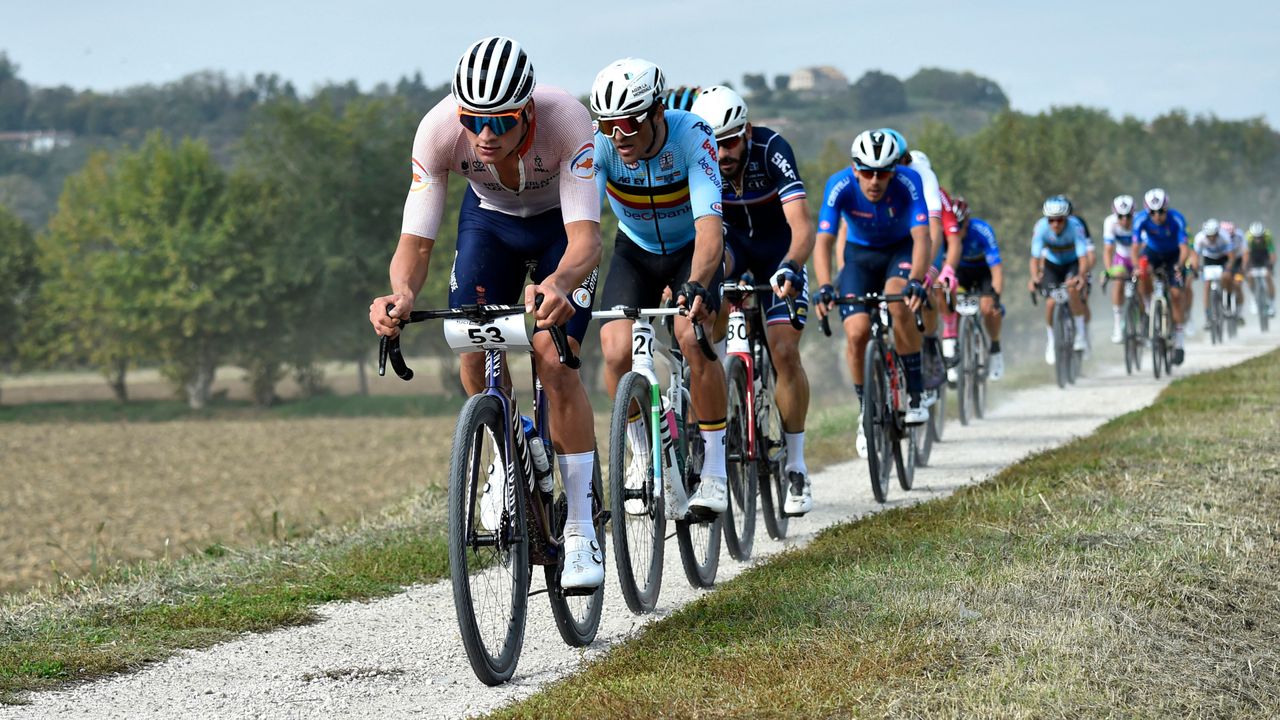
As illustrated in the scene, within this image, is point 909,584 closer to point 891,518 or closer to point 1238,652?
point 1238,652

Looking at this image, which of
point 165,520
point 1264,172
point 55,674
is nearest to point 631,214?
point 55,674

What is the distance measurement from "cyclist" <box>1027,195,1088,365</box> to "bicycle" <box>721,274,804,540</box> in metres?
10.2

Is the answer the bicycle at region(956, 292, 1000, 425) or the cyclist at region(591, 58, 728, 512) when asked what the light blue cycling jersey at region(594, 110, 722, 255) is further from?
the bicycle at region(956, 292, 1000, 425)

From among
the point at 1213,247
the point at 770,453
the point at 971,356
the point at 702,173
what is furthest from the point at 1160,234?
the point at 702,173

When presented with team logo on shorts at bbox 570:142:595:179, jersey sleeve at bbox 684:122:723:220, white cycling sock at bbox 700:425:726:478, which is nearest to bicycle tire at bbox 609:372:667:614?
white cycling sock at bbox 700:425:726:478

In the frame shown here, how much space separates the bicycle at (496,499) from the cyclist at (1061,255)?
13.3 m

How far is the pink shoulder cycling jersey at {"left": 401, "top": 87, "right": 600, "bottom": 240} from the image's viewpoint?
5430 mm

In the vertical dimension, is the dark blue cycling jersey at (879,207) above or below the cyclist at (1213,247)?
above

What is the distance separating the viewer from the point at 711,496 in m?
6.80

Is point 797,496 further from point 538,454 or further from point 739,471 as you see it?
point 538,454

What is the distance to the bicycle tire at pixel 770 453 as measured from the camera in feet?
26.6

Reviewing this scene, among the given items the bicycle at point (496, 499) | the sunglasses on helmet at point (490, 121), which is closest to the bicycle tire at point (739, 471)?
the bicycle at point (496, 499)

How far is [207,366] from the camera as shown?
66250mm

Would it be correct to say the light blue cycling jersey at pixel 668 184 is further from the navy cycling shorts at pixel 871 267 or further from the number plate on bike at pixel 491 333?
the navy cycling shorts at pixel 871 267
